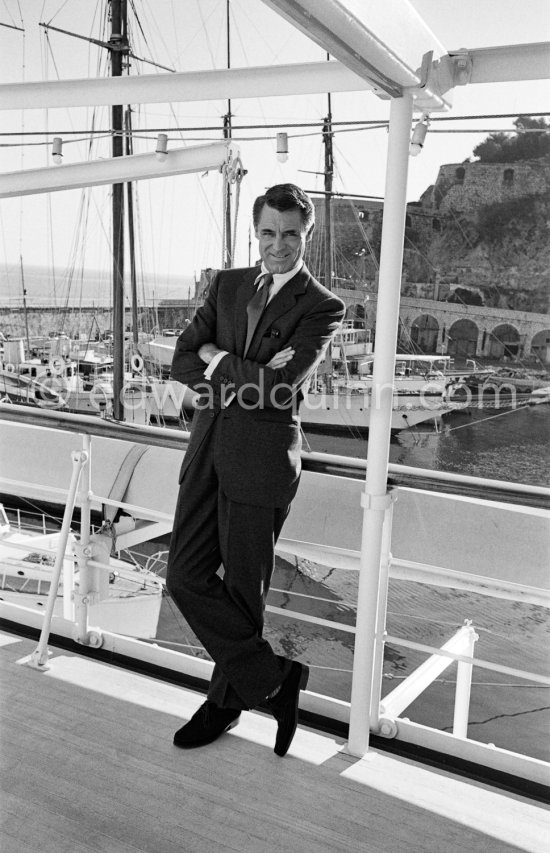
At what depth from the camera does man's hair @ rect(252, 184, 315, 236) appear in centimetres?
158

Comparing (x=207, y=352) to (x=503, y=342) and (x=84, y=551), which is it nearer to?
(x=84, y=551)

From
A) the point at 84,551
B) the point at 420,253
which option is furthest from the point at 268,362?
the point at 420,253

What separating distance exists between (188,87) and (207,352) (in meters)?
0.91

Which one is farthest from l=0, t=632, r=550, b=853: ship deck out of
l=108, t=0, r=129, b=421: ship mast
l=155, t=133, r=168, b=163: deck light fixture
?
l=108, t=0, r=129, b=421: ship mast

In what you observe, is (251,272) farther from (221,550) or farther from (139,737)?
(139,737)

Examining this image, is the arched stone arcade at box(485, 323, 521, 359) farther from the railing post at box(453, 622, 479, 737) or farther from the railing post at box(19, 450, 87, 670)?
the railing post at box(19, 450, 87, 670)

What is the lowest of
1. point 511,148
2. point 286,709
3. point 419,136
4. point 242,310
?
point 286,709

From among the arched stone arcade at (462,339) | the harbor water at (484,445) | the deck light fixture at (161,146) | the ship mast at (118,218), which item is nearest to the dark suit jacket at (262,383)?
the deck light fixture at (161,146)

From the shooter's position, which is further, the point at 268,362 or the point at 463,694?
the point at 463,694

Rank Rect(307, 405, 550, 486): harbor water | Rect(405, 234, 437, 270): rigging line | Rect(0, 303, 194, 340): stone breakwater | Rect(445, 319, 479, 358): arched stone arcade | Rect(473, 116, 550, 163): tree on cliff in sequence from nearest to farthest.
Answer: Rect(0, 303, 194, 340): stone breakwater → Rect(307, 405, 550, 486): harbor water → Rect(445, 319, 479, 358): arched stone arcade → Rect(473, 116, 550, 163): tree on cliff → Rect(405, 234, 437, 270): rigging line

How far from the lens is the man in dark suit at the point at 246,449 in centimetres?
158

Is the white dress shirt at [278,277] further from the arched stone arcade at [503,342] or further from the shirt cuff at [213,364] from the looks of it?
the arched stone arcade at [503,342]

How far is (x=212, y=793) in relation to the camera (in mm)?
1516

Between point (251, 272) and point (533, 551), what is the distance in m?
2.41
